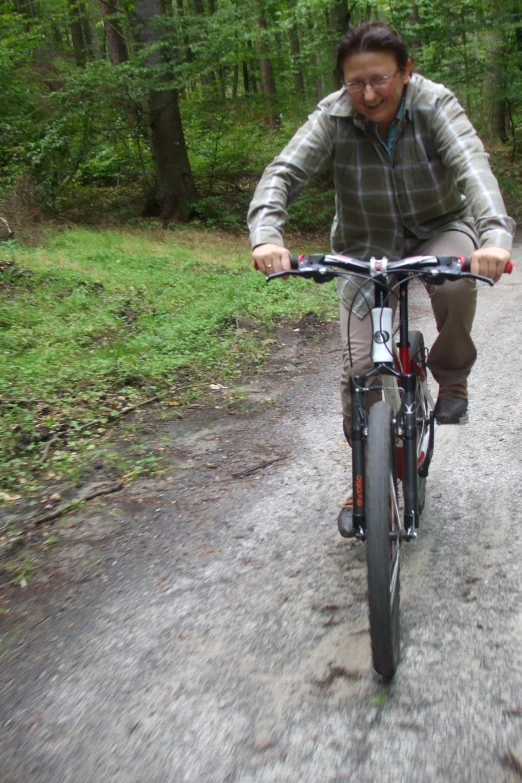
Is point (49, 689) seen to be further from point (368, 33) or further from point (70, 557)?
point (368, 33)

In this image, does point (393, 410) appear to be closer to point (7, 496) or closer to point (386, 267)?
point (386, 267)

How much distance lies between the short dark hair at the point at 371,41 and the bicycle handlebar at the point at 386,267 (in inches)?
33.4

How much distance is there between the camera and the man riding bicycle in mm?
2584

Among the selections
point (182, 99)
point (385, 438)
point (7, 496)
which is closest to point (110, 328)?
point (7, 496)

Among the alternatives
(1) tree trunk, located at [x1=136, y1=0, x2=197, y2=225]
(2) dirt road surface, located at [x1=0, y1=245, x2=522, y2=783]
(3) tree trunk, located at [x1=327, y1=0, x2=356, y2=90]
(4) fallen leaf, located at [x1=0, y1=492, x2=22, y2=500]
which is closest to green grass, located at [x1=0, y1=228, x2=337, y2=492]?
(4) fallen leaf, located at [x1=0, y1=492, x2=22, y2=500]

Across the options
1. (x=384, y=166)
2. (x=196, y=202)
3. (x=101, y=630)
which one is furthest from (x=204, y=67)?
(x=101, y=630)

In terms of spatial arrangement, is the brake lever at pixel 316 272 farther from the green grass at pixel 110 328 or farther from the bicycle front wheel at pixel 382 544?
the green grass at pixel 110 328

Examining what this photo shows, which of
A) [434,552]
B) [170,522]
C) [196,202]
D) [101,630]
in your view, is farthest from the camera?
[196,202]

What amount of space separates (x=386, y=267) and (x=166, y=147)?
11829mm

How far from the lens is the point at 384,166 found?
9.39ft

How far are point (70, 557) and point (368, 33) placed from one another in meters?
2.69

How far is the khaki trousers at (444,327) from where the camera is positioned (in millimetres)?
2883

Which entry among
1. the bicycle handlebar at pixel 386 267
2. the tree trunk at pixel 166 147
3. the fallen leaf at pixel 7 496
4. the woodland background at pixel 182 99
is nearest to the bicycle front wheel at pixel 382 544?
the bicycle handlebar at pixel 386 267

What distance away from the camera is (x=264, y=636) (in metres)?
2.64
